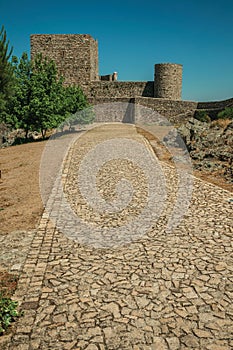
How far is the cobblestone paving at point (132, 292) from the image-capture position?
4.01 metres

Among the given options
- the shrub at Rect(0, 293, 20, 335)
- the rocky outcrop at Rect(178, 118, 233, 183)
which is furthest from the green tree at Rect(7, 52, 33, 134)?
the shrub at Rect(0, 293, 20, 335)

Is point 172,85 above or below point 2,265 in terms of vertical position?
above

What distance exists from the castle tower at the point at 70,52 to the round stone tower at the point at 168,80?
7.59 m

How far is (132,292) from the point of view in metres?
4.88

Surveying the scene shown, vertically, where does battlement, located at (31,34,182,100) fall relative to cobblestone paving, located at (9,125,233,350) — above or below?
above

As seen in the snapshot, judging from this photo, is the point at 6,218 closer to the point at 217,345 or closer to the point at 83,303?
the point at 83,303

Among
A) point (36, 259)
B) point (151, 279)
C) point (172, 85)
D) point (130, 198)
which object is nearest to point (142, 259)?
point (151, 279)

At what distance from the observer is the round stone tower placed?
37.4 m

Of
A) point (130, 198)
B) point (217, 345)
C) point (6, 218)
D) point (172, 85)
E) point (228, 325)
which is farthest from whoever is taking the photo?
point (172, 85)

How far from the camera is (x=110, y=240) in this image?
6727 mm

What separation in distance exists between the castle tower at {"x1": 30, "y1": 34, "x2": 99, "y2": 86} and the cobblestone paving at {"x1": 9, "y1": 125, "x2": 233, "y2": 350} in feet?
107

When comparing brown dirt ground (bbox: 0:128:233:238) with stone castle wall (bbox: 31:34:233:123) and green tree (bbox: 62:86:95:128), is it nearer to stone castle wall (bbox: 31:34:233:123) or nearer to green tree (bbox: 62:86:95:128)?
green tree (bbox: 62:86:95:128)

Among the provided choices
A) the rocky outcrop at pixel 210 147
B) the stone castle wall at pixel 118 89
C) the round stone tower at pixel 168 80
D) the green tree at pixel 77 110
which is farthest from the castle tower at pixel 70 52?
the rocky outcrop at pixel 210 147

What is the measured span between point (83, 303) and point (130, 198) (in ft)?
16.3
